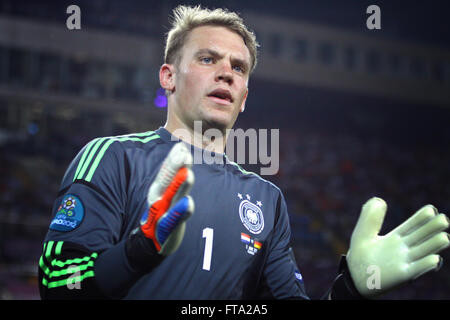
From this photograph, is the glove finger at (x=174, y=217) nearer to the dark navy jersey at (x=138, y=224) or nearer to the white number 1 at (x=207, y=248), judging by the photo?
the dark navy jersey at (x=138, y=224)

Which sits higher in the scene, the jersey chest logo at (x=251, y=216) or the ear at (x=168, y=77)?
the ear at (x=168, y=77)

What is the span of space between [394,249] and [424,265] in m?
0.15

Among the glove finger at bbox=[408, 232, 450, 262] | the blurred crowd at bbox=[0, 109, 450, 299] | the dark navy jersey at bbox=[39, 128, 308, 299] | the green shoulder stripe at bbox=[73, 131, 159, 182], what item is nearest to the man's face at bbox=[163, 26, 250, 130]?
the dark navy jersey at bbox=[39, 128, 308, 299]

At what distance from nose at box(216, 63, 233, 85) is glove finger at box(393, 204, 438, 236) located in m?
1.14

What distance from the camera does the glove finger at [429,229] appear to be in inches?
95.4

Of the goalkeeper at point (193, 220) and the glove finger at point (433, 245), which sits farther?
the glove finger at point (433, 245)

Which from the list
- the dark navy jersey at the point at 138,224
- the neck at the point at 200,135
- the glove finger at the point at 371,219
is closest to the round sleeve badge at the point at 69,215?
the dark navy jersey at the point at 138,224

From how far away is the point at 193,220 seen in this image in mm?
A: 2650

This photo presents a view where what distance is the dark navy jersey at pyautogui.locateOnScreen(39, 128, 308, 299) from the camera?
2.33m

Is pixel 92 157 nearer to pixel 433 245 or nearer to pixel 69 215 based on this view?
pixel 69 215

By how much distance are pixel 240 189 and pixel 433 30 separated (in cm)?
3185

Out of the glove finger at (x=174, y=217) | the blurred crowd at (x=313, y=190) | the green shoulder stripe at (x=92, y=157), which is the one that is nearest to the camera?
the glove finger at (x=174, y=217)

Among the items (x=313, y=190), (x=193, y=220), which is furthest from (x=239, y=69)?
(x=313, y=190)
